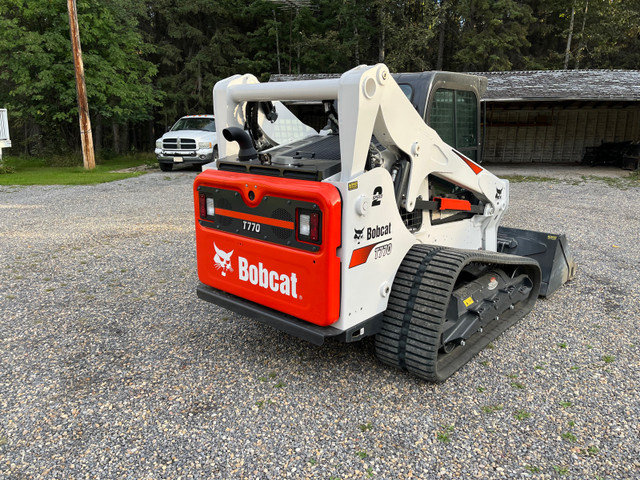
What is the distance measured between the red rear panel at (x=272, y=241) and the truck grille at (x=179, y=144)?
13242 millimetres

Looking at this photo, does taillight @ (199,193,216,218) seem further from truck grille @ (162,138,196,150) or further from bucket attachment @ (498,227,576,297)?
truck grille @ (162,138,196,150)

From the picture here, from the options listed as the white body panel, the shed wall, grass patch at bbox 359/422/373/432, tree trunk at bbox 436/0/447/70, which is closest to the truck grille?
the shed wall

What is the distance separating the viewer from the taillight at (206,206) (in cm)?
364

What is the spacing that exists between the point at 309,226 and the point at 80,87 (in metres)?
16.9

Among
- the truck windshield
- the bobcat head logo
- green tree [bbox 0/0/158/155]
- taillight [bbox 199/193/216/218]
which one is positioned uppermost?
green tree [bbox 0/0/158/155]

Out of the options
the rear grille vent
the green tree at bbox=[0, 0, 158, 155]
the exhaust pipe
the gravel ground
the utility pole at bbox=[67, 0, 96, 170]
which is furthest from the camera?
the green tree at bbox=[0, 0, 158, 155]

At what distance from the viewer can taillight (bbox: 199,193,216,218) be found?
3.64 m

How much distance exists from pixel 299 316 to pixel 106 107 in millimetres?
20126

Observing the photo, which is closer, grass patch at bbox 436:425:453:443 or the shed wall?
grass patch at bbox 436:425:453:443

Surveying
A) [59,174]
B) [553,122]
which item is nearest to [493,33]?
[553,122]

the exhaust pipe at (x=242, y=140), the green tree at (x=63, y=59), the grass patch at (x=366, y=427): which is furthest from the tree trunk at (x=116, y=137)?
the grass patch at (x=366, y=427)

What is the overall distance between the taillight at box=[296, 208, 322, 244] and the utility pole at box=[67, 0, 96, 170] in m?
16.7

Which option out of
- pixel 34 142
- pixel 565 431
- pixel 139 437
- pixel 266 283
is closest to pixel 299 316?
pixel 266 283

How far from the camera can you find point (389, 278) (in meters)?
3.38
